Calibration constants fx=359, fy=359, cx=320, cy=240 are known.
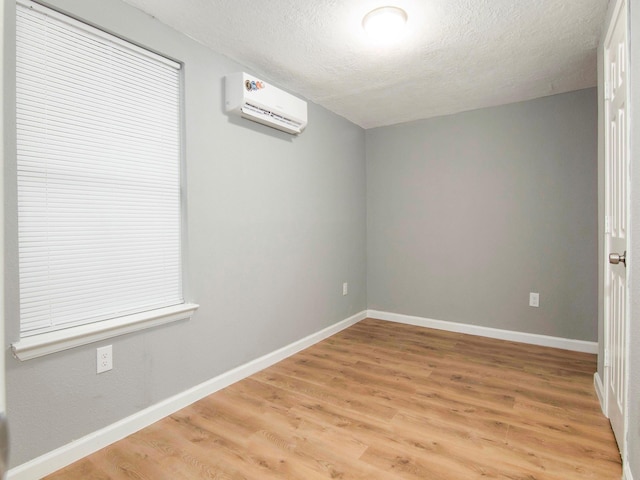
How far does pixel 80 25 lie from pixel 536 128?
3.44 meters

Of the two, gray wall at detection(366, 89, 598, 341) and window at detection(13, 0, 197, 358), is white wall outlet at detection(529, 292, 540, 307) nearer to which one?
gray wall at detection(366, 89, 598, 341)

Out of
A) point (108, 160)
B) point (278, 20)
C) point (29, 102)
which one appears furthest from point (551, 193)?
point (29, 102)

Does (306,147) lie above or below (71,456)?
above

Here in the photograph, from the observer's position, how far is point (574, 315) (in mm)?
3090

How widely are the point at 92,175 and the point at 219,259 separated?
0.89 meters

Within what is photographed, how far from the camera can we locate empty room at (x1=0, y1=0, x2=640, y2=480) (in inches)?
62.9

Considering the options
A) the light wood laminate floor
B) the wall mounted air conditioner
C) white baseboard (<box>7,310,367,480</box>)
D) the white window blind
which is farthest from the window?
the light wood laminate floor

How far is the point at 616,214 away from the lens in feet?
5.86

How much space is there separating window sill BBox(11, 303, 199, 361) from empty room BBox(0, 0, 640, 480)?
11 millimetres

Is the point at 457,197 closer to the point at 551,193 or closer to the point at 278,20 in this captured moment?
the point at 551,193

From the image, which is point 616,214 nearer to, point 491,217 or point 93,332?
point 491,217

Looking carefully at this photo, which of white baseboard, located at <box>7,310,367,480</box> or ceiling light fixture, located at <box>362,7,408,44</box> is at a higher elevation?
ceiling light fixture, located at <box>362,7,408,44</box>

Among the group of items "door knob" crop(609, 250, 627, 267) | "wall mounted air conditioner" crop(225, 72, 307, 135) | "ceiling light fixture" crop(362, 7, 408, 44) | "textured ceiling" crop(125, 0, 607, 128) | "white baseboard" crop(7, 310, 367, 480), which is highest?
"textured ceiling" crop(125, 0, 607, 128)

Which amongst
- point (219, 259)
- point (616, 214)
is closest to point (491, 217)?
point (616, 214)
